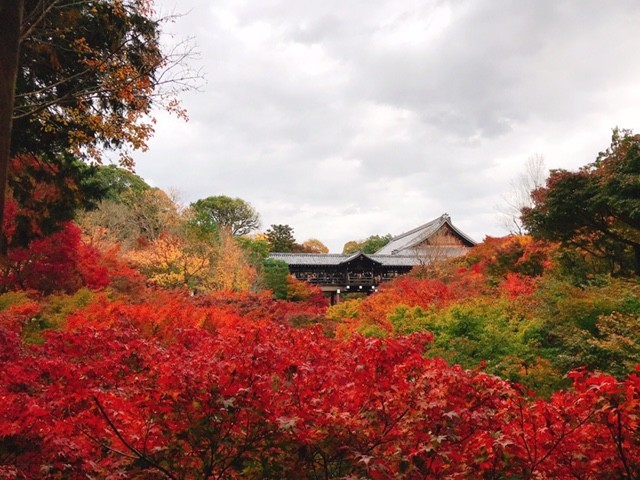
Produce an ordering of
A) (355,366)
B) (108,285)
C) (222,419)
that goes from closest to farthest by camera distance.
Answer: (222,419), (355,366), (108,285)

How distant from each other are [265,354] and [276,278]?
24.5m

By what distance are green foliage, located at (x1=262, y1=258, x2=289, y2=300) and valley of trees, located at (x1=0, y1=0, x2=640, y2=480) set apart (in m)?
11.7

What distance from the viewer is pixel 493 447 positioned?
2732 mm

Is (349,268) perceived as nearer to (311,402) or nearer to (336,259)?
(336,259)

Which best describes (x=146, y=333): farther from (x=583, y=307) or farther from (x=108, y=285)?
(x=583, y=307)

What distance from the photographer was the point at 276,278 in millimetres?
27328

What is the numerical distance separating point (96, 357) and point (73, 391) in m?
1.01

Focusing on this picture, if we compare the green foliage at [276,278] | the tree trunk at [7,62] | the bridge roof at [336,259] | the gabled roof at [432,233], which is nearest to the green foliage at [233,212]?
the bridge roof at [336,259]

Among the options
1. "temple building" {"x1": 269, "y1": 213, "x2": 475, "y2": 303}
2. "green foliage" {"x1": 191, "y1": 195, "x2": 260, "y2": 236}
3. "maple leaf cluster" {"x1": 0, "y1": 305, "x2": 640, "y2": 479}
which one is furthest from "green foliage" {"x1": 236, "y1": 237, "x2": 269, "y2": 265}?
"maple leaf cluster" {"x1": 0, "y1": 305, "x2": 640, "y2": 479}

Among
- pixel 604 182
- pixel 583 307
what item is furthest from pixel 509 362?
pixel 604 182

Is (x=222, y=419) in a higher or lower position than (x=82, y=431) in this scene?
higher

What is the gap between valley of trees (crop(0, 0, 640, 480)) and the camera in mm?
2744

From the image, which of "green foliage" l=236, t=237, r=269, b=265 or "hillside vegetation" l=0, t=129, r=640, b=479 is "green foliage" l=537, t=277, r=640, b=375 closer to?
"hillside vegetation" l=0, t=129, r=640, b=479

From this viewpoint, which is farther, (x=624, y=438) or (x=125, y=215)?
(x=125, y=215)
